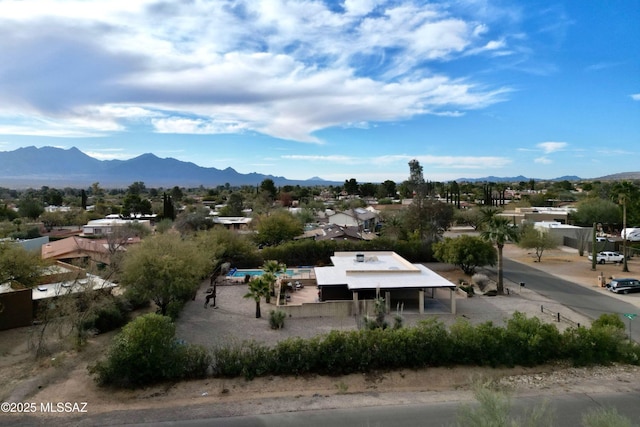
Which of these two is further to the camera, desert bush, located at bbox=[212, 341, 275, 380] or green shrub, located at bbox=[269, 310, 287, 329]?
green shrub, located at bbox=[269, 310, 287, 329]

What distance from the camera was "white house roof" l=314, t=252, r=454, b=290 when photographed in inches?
1014

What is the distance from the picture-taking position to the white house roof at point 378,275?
25766 millimetres

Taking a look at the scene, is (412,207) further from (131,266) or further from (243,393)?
(243,393)

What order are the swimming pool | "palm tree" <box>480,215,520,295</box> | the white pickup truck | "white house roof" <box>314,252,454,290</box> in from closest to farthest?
"white house roof" <box>314,252,454,290</box>
"palm tree" <box>480,215,520,295</box>
the swimming pool
the white pickup truck

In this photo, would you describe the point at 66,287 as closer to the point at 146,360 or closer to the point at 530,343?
the point at 146,360

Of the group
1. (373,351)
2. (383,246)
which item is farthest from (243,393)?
(383,246)

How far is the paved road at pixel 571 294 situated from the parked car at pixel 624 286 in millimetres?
1072

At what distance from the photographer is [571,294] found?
2972 cm

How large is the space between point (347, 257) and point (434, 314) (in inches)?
469

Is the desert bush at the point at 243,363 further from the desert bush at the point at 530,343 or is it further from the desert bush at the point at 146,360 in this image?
the desert bush at the point at 530,343

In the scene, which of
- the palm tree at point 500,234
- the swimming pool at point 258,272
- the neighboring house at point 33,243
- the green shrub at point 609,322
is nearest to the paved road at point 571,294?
the green shrub at point 609,322

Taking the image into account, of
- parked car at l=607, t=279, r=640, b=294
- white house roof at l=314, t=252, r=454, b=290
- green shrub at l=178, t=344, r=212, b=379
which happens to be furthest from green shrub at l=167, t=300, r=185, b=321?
parked car at l=607, t=279, r=640, b=294

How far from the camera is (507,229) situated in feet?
99.3

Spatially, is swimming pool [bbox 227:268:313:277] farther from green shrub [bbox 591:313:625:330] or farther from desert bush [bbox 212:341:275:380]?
green shrub [bbox 591:313:625:330]
